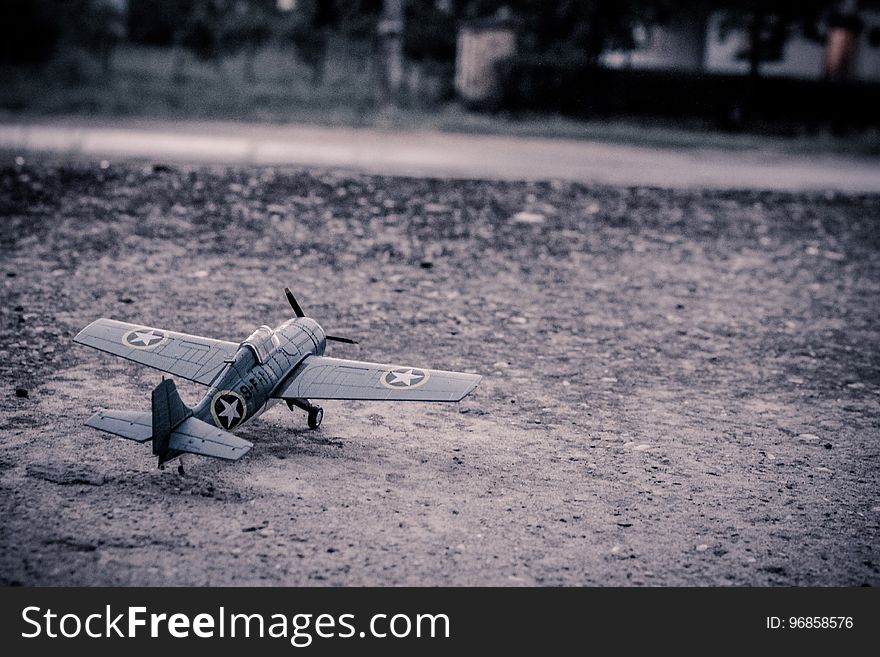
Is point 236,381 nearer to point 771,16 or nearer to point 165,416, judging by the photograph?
point 165,416

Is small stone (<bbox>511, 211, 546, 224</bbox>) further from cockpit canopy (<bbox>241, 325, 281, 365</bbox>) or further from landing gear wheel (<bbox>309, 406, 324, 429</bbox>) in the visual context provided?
cockpit canopy (<bbox>241, 325, 281, 365</bbox>)

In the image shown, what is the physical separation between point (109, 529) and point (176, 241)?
246 inches

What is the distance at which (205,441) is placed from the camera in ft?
16.4

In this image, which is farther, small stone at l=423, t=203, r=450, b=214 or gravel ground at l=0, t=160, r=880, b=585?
small stone at l=423, t=203, r=450, b=214

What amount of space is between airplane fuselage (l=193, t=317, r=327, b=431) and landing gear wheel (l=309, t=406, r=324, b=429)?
1.11ft

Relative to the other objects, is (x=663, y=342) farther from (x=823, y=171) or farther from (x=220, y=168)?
(x=823, y=171)

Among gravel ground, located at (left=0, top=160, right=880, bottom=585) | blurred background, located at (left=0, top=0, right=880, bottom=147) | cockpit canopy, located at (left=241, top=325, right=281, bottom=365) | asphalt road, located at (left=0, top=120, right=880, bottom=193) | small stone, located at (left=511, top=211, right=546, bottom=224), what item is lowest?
gravel ground, located at (left=0, top=160, right=880, bottom=585)

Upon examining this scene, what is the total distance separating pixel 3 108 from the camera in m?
18.9

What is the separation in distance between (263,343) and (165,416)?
895 mm

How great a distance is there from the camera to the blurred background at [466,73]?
22.7 meters

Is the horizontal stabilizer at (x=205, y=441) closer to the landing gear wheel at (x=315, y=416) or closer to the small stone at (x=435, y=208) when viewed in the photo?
the landing gear wheel at (x=315, y=416)

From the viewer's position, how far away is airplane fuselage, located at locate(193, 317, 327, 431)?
545 centimetres

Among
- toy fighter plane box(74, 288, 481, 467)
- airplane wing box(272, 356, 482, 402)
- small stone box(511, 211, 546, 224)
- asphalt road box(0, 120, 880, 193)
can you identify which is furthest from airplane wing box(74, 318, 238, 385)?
asphalt road box(0, 120, 880, 193)

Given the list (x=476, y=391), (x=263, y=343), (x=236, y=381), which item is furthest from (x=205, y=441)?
(x=476, y=391)
